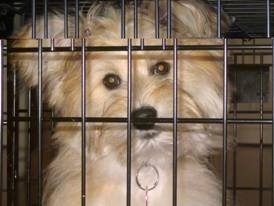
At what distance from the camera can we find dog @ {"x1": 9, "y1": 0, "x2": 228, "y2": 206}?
1729 millimetres

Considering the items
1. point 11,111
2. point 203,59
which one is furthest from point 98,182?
A: point 203,59

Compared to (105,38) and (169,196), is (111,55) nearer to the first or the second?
(105,38)

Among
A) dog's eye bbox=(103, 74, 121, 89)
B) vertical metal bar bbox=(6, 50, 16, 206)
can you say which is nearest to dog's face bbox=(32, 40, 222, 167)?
dog's eye bbox=(103, 74, 121, 89)

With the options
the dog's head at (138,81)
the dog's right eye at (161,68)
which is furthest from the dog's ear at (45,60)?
the dog's right eye at (161,68)

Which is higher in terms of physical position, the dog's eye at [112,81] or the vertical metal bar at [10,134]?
the dog's eye at [112,81]

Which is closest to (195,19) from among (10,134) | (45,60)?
(45,60)

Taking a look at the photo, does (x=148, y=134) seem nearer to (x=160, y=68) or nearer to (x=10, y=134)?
(x=160, y=68)

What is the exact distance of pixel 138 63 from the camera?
6.01ft

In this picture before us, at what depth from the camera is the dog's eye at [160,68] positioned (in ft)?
5.96

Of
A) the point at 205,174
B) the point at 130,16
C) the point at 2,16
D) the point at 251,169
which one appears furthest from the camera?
the point at 251,169

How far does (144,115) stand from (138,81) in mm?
223

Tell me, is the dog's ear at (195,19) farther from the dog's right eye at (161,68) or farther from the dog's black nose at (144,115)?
the dog's black nose at (144,115)

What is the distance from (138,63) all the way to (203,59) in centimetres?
21

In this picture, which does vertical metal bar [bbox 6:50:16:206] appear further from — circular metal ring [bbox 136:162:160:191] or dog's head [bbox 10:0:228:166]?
circular metal ring [bbox 136:162:160:191]
